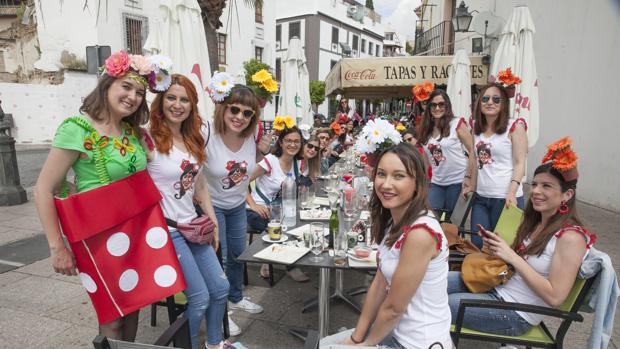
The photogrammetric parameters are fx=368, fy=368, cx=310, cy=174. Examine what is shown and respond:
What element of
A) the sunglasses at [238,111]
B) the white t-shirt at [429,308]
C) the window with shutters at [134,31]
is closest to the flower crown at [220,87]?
the sunglasses at [238,111]

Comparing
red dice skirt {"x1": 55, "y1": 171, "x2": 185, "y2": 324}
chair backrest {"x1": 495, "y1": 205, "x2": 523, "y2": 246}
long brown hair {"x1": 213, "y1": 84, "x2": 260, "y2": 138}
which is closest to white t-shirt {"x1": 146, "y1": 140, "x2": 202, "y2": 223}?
red dice skirt {"x1": 55, "y1": 171, "x2": 185, "y2": 324}

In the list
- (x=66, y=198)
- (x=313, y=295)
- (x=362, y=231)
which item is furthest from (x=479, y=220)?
(x=66, y=198)

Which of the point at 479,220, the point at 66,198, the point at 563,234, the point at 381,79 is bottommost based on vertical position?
the point at 479,220

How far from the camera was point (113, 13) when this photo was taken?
1625 cm

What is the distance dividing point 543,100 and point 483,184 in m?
6.18

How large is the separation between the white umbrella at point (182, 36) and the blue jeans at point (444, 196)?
3013 mm

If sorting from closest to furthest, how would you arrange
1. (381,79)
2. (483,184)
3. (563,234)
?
1. (563,234)
2. (483,184)
3. (381,79)

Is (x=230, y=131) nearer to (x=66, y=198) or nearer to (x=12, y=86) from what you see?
(x=66, y=198)

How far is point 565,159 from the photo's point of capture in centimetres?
216

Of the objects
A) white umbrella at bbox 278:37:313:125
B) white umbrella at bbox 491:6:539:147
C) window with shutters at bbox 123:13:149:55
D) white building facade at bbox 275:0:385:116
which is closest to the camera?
white umbrella at bbox 491:6:539:147

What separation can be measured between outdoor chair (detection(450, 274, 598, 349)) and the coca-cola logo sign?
6582 mm

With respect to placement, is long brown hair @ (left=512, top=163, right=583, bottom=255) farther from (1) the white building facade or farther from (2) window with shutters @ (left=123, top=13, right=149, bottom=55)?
(1) the white building facade

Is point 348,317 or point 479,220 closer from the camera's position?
point 348,317

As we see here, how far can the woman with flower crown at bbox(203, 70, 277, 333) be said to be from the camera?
9.68 ft
